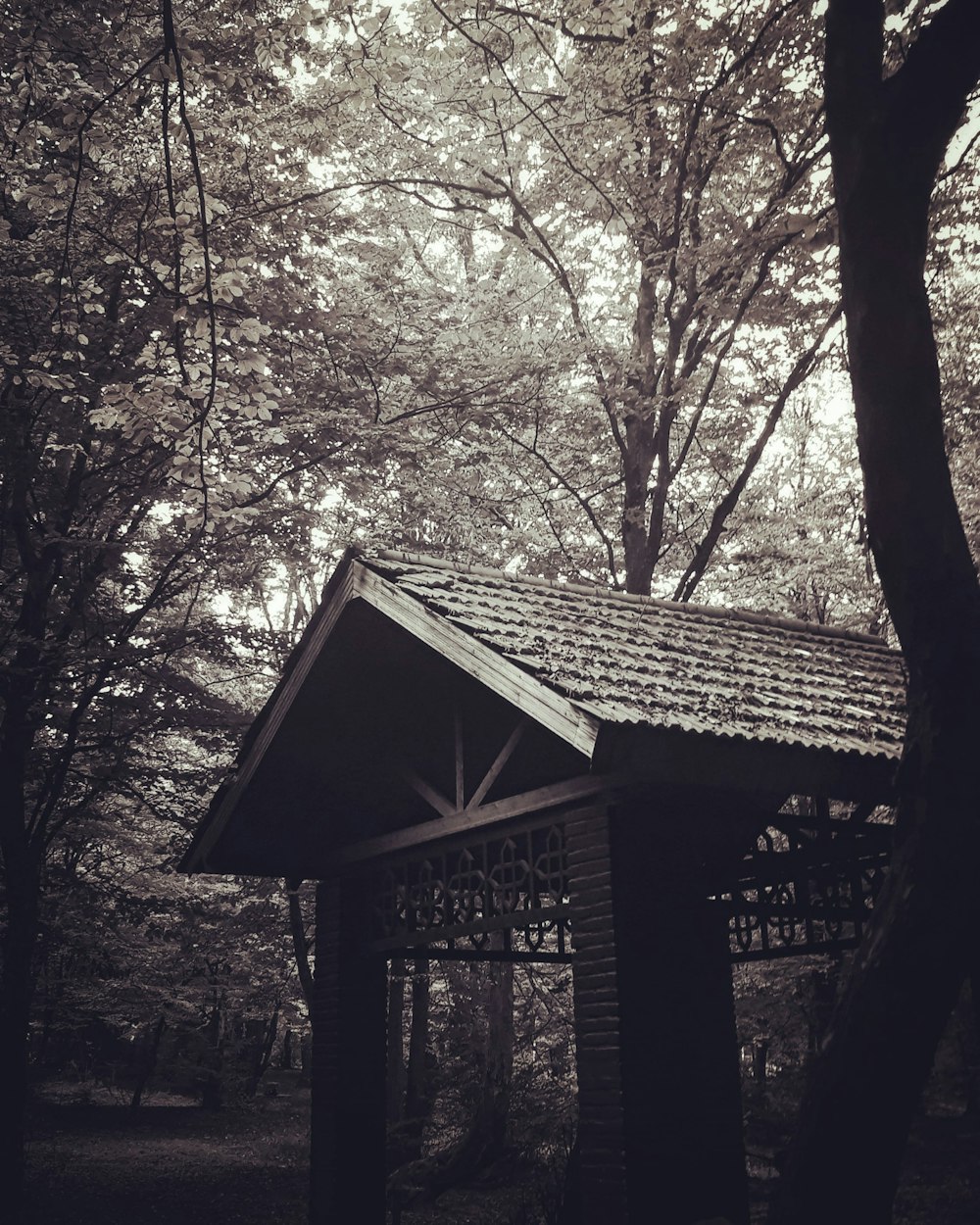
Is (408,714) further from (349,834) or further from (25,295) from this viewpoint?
(25,295)

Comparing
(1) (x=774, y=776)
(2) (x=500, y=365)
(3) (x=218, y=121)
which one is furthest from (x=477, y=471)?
(1) (x=774, y=776)

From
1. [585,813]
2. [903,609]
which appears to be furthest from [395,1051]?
[903,609]

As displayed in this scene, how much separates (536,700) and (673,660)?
174 centimetres

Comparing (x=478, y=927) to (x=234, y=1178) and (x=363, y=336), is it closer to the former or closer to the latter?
(x=363, y=336)

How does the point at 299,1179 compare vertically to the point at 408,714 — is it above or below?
below

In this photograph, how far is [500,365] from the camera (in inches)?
526

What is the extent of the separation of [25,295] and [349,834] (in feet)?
21.2

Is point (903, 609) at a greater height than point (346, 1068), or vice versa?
point (903, 609)

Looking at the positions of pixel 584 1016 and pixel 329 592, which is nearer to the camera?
pixel 584 1016

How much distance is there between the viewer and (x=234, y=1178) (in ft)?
62.8

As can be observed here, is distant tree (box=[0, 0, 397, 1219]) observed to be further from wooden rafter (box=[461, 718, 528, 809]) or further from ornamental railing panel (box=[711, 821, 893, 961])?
ornamental railing panel (box=[711, 821, 893, 961])

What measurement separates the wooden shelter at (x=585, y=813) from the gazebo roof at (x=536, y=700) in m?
0.02

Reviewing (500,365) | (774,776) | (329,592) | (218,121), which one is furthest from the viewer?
(500,365)

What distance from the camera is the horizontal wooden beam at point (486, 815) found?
19.1 ft
